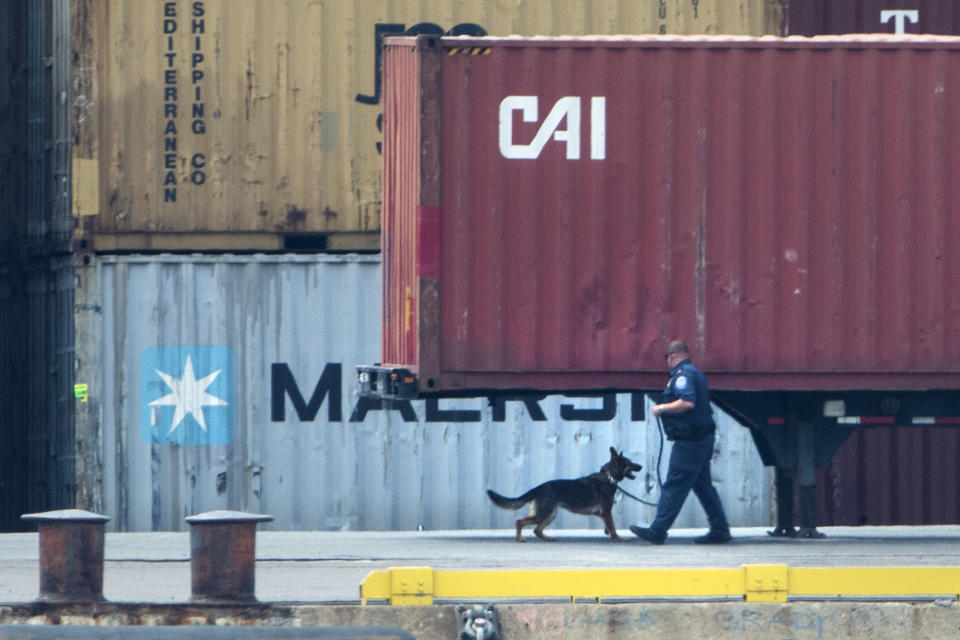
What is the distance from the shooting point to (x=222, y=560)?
771cm

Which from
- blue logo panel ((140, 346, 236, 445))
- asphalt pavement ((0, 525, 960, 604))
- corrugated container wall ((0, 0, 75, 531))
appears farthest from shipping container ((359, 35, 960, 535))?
corrugated container wall ((0, 0, 75, 531))

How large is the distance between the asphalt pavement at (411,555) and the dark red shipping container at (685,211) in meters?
1.14

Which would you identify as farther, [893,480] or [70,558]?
[893,480]

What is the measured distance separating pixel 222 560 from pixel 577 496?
394 centimetres

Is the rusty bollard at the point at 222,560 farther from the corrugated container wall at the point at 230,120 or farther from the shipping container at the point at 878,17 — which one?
the shipping container at the point at 878,17

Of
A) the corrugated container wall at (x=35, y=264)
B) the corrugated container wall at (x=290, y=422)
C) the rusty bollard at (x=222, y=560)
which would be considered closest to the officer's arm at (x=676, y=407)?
the rusty bollard at (x=222, y=560)

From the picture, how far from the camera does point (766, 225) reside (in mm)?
10727

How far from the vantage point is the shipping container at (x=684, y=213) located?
34.9 feet

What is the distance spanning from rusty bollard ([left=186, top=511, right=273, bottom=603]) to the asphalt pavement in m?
0.22

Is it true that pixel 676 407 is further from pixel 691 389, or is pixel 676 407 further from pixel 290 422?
pixel 290 422

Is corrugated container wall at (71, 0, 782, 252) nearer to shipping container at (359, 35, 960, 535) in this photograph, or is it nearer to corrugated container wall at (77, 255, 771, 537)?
corrugated container wall at (77, 255, 771, 537)

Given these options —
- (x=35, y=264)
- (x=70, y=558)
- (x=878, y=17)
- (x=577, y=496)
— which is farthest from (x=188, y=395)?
(x=878, y=17)

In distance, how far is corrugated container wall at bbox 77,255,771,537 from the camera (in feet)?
46.1

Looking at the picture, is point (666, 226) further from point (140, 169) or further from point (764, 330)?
point (140, 169)
